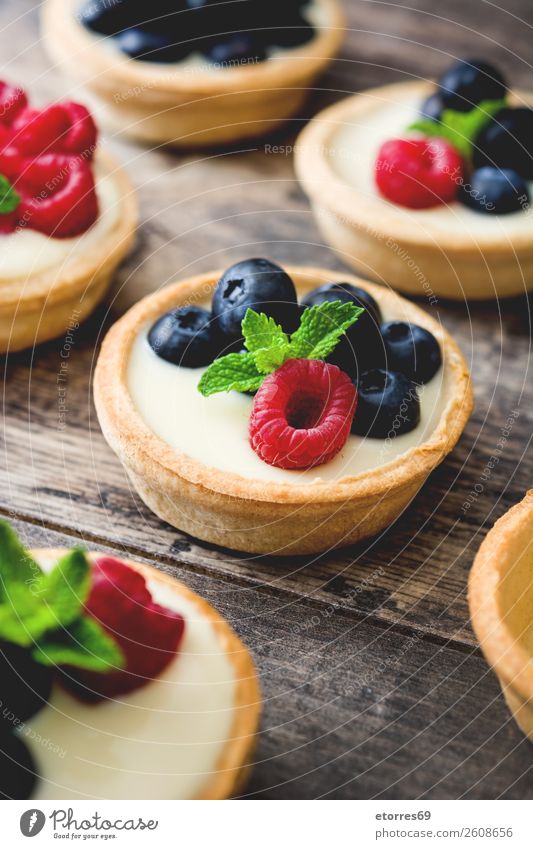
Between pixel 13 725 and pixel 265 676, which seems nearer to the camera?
pixel 13 725

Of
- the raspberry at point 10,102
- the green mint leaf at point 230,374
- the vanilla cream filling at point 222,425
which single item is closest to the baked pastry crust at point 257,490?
the vanilla cream filling at point 222,425

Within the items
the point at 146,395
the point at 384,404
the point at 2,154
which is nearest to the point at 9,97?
the point at 2,154

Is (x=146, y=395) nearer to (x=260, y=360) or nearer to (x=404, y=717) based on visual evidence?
(x=260, y=360)

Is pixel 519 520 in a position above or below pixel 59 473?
above

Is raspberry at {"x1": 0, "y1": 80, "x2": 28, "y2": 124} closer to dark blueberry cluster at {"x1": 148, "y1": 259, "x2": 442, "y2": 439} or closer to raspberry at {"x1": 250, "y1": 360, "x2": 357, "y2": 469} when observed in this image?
dark blueberry cluster at {"x1": 148, "y1": 259, "x2": 442, "y2": 439}

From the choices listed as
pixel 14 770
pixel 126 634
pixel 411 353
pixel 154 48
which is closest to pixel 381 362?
pixel 411 353

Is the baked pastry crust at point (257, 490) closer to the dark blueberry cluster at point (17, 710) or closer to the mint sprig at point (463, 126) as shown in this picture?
the dark blueberry cluster at point (17, 710)
